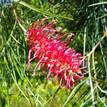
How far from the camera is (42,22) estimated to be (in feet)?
4.81

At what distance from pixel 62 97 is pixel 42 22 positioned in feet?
3.19

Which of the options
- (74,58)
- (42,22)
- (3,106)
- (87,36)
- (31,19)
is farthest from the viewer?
(3,106)

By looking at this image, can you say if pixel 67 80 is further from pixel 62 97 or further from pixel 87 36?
pixel 62 97

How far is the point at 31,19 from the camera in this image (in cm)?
172

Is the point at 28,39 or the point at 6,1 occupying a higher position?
the point at 6,1

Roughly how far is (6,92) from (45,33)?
1052 millimetres

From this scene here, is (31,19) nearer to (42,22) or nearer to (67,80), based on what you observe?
(42,22)

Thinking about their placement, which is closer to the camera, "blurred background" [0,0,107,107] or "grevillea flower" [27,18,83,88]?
"grevillea flower" [27,18,83,88]

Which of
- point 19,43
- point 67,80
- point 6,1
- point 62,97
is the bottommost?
point 62,97

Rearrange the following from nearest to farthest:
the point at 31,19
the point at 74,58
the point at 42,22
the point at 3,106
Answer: the point at 74,58 < the point at 42,22 < the point at 31,19 < the point at 3,106

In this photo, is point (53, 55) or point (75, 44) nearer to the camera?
point (53, 55)

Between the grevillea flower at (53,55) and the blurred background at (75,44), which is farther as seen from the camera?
the blurred background at (75,44)

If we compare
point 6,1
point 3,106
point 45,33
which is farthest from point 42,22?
point 3,106

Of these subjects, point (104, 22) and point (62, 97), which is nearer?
point (104, 22)
